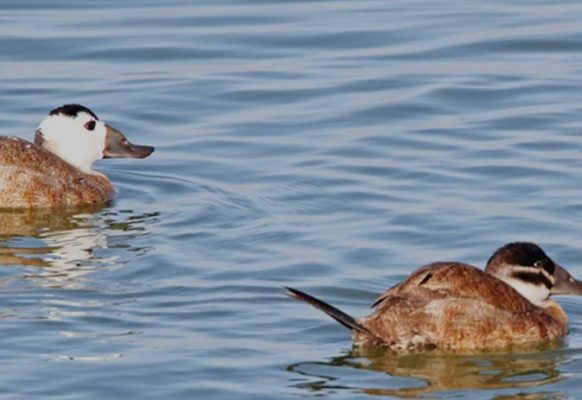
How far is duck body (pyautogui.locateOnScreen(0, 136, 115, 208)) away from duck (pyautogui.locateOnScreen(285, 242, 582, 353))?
184 inches

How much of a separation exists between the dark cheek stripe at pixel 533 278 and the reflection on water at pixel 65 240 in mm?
2911

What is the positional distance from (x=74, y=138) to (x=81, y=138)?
0.23 feet

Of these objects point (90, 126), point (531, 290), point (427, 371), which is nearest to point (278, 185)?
point (90, 126)

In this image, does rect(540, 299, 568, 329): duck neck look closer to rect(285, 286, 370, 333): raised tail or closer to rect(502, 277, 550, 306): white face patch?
rect(502, 277, 550, 306): white face patch

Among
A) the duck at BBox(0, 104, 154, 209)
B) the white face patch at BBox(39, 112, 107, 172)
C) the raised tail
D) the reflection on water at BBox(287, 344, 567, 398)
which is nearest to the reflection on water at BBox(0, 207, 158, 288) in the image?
the duck at BBox(0, 104, 154, 209)

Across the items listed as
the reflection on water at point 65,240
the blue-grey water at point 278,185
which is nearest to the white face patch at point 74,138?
the blue-grey water at point 278,185

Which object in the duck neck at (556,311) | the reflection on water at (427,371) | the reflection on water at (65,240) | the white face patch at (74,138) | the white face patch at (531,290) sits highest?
the white face patch at (74,138)

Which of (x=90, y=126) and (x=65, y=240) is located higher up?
(x=90, y=126)

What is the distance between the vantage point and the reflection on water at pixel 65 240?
42.9 feet

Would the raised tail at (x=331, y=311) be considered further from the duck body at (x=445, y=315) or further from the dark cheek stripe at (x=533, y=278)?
the dark cheek stripe at (x=533, y=278)

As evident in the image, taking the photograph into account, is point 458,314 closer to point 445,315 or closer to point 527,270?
point 445,315

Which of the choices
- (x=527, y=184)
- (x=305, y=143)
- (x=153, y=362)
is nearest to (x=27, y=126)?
(x=305, y=143)

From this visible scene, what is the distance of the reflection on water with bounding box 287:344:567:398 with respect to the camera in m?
10.6

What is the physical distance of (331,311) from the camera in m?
11.0
